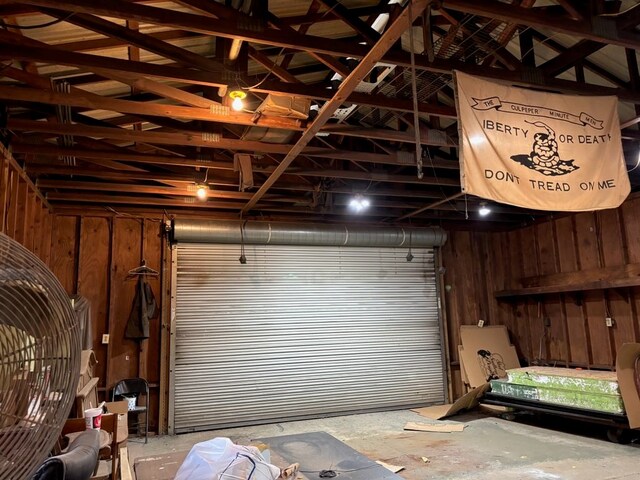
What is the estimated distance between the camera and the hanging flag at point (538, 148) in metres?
2.90

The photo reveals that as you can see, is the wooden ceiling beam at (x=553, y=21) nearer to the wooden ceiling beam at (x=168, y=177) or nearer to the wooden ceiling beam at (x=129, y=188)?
the wooden ceiling beam at (x=168, y=177)

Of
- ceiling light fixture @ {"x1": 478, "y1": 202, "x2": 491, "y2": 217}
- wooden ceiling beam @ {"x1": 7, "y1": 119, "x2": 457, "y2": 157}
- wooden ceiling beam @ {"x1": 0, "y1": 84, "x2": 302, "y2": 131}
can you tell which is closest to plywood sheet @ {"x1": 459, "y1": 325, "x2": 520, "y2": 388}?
ceiling light fixture @ {"x1": 478, "y1": 202, "x2": 491, "y2": 217}

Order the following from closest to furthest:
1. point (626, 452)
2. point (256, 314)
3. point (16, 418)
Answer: point (16, 418)
point (626, 452)
point (256, 314)

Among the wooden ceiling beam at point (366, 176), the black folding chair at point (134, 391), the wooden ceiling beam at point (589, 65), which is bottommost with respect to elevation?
the black folding chair at point (134, 391)

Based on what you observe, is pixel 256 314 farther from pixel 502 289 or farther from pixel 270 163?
pixel 502 289

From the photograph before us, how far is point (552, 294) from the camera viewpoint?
745cm

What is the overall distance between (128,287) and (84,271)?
63 centimetres

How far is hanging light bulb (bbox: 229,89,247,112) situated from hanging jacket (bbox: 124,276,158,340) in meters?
3.85

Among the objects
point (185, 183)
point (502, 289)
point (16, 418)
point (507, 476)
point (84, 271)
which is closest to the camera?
point (16, 418)

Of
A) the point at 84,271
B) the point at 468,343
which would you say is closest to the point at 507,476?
the point at 468,343

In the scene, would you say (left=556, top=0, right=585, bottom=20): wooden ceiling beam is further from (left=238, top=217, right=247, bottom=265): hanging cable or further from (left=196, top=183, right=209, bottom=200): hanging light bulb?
(left=238, top=217, right=247, bottom=265): hanging cable

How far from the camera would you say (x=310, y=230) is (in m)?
7.01

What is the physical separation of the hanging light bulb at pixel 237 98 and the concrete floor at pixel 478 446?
11.8 feet

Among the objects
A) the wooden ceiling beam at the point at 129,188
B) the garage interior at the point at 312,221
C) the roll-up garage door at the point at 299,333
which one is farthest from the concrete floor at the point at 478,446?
the wooden ceiling beam at the point at 129,188
